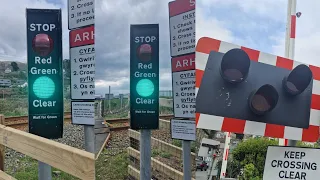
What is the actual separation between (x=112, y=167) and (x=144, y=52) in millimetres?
2973

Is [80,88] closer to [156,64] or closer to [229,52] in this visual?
[156,64]

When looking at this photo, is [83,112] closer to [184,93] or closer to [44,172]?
[44,172]

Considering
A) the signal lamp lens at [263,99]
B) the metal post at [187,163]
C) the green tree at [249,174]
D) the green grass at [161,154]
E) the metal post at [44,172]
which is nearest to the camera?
the signal lamp lens at [263,99]

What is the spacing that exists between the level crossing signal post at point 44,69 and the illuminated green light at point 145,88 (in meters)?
0.70

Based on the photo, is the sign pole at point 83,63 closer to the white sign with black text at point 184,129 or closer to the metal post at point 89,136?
the metal post at point 89,136

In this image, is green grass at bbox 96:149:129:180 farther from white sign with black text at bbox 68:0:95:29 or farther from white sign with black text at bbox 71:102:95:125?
white sign with black text at bbox 68:0:95:29

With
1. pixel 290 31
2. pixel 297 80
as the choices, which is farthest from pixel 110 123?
pixel 297 80

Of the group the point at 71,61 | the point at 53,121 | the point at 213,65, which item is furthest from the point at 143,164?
the point at 213,65

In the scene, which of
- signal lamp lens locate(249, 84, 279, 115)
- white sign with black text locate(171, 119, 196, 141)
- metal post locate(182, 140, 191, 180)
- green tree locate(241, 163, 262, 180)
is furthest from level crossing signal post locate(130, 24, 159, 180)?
green tree locate(241, 163, 262, 180)

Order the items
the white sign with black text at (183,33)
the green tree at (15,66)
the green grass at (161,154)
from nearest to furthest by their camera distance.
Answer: the white sign with black text at (183,33), the green grass at (161,154), the green tree at (15,66)

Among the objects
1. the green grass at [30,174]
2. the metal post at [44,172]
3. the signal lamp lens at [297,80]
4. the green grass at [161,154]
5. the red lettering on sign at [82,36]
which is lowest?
the green grass at [30,174]

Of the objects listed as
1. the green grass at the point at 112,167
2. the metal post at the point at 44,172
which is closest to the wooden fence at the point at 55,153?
the metal post at the point at 44,172

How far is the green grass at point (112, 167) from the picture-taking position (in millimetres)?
4809

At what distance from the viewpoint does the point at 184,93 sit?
2660 millimetres
